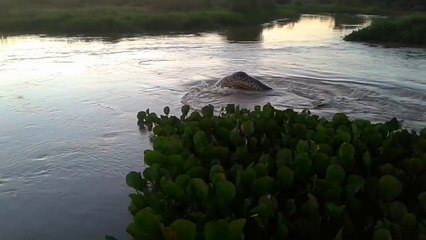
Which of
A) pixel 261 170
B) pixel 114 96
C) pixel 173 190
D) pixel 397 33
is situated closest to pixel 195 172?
pixel 173 190

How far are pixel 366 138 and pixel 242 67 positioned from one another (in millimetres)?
10893

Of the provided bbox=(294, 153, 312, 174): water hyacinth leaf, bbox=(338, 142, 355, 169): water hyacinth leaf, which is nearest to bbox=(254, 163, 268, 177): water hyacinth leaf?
bbox=(294, 153, 312, 174): water hyacinth leaf

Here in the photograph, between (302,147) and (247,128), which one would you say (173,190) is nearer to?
(302,147)

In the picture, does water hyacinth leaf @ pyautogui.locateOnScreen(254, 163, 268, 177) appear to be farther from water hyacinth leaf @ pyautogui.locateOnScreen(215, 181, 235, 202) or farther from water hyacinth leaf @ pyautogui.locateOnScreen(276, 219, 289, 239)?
water hyacinth leaf @ pyautogui.locateOnScreen(276, 219, 289, 239)

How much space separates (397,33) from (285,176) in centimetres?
2055

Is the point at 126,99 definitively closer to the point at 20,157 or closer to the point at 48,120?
the point at 48,120

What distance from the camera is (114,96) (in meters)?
10.7

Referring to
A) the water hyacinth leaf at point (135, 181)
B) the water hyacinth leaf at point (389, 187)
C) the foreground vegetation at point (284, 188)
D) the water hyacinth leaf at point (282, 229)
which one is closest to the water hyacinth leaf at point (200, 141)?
the foreground vegetation at point (284, 188)

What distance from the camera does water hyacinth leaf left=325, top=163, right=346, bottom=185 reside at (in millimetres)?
2904

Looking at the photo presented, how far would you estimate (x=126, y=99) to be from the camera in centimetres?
1034

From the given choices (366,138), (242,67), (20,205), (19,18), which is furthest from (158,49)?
(366,138)

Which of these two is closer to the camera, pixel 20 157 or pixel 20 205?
pixel 20 205

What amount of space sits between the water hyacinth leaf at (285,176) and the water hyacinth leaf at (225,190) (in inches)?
16.7

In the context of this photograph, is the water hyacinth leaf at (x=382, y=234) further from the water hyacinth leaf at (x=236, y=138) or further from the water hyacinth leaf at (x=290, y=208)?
the water hyacinth leaf at (x=236, y=138)
